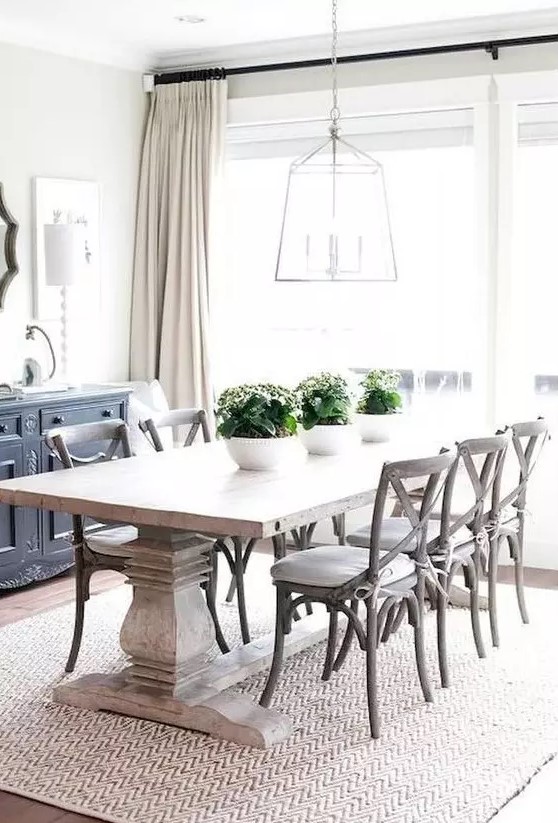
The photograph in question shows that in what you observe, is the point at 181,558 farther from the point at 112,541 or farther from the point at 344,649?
the point at 344,649

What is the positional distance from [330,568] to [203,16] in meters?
3.10

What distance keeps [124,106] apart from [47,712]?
3768 millimetres

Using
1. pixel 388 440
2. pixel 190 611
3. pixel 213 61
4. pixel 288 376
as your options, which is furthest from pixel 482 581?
pixel 213 61

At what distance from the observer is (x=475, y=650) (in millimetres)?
4531

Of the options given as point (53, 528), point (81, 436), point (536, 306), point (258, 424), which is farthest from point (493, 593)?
point (53, 528)

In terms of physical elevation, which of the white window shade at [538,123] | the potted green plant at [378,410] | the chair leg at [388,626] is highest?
the white window shade at [538,123]

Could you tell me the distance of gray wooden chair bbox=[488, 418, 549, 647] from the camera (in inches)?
178

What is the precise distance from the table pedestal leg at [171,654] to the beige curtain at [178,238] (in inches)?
109

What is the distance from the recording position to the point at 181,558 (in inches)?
148

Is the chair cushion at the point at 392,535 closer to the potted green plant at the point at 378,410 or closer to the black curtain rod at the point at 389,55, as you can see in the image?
the potted green plant at the point at 378,410

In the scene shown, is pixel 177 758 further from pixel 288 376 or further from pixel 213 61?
pixel 213 61

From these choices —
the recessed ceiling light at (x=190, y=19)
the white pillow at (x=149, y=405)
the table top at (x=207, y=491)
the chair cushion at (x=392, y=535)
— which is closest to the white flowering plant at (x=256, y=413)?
the table top at (x=207, y=491)

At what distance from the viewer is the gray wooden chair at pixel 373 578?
3.64 meters

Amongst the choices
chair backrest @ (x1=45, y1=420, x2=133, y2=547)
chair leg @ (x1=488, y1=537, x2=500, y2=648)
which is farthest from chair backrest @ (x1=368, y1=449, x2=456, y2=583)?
chair backrest @ (x1=45, y1=420, x2=133, y2=547)
